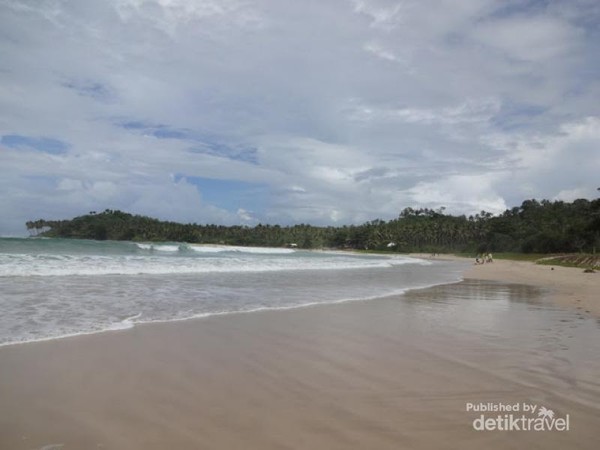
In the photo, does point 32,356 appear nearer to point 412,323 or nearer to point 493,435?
point 493,435

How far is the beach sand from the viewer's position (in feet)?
11.4

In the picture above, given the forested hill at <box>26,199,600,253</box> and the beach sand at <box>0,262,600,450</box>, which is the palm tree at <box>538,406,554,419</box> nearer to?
the beach sand at <box>0,262,600,450</box>

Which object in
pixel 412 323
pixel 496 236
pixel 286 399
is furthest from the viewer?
pixel 496 236

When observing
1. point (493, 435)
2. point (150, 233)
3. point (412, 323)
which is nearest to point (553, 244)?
point (412, 323)

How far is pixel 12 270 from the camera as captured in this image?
1738cm

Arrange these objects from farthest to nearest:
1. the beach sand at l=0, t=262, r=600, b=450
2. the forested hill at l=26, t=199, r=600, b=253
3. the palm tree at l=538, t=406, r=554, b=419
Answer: the forested hill at l=26, t=199, r=600, b=253, the palm tree at l=538, t=406, r=554, b=419, the beach sand at l=0, t=262, r=600, b=450

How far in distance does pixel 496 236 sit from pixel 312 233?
6331 cm

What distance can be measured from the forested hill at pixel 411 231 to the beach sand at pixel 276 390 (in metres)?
56.1

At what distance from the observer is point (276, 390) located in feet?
14.9

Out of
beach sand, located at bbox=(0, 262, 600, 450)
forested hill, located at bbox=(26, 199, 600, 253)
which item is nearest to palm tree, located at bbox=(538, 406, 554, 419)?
beach sand, located at bbox=(0, 262, 600, 450)

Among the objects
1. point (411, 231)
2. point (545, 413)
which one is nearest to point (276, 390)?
point (545, 413)

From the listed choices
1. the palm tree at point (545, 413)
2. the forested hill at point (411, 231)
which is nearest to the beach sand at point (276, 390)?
the palm tree at point (545, 413)

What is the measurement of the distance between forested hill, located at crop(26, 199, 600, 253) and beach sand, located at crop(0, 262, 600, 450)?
5613cm

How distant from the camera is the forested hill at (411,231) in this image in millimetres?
62125
